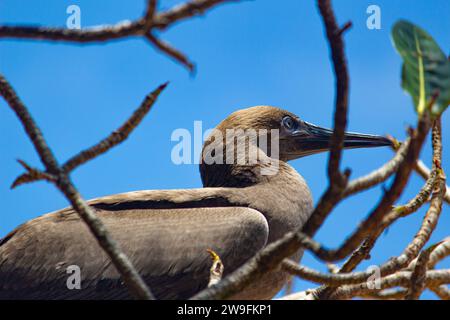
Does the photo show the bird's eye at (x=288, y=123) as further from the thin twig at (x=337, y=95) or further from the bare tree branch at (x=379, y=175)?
the thin twig at (x=337, y=95)

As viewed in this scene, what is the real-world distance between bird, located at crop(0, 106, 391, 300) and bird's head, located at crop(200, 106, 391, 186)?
29 cm

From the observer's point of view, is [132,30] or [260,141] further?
[260,141]

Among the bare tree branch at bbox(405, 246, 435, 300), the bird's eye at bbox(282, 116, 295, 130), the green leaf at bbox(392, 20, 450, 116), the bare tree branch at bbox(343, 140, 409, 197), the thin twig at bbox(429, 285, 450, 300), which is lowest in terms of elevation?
the thin twig at bbox(429, 285, 450, 300)

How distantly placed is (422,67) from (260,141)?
4.68m

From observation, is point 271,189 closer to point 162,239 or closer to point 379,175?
point 162,239

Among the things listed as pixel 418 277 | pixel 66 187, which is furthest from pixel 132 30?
pixel 418 277

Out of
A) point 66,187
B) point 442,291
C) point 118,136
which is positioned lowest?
point 442,291

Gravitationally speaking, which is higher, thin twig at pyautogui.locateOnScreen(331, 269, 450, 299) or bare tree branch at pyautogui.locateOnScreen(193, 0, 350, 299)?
bare tree branch at pyautogui.locateOnScreen(193, 0, 350, 299)

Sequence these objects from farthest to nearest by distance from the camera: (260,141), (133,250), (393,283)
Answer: (260,141)
(133,250)
(393,283)

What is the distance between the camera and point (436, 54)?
329 cm

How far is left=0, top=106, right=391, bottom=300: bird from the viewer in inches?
234

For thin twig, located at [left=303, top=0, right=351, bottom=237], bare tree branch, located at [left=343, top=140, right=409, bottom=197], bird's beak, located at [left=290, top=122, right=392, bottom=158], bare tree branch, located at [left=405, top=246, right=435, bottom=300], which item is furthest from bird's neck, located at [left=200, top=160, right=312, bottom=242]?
thin twig, located at [left=303, top=0, right=351, bottom=237]

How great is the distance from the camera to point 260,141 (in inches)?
309

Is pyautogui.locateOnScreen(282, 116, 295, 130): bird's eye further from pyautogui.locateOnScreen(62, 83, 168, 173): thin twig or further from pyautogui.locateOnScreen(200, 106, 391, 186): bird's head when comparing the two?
pyautogui.locateOnScreen(62, 83, 168, 173): thin twig
